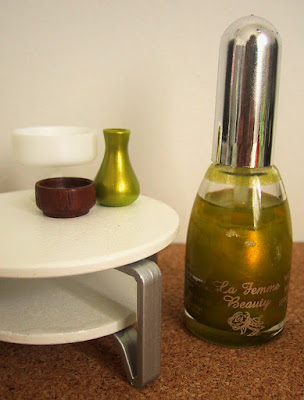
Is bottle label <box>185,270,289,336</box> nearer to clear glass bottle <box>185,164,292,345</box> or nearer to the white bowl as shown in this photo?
clear glass bottle <box>185,164,292,345</box>

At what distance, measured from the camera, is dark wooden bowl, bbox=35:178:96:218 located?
555 mm

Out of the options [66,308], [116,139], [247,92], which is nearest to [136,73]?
[116,139]

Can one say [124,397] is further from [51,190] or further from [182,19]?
[182,19]

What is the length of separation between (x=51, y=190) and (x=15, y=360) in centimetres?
22

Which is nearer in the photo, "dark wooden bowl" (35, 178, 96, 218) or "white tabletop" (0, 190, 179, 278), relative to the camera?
"white tabletop" (0, 190, 179, 278)

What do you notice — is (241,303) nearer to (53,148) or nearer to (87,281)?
(87,281)

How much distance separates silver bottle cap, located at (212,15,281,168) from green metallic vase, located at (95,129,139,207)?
154mm

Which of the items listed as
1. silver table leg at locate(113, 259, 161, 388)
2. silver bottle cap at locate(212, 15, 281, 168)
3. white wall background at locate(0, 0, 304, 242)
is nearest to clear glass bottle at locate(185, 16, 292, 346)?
silver bottle cap at locate(212, 15, 281, 168)

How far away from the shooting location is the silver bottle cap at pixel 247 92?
0.49 meters

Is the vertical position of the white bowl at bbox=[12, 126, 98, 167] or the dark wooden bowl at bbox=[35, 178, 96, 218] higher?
the white bowl at bbox=[12, 126, 98, 167]

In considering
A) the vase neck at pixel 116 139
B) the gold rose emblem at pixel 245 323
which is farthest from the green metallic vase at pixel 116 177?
the gold rose emblem at pixel 245 323

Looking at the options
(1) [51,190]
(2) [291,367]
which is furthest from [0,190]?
(2) [291,367]

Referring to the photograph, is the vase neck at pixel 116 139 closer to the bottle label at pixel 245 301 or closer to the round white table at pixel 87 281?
the round white table at pixel 87 281

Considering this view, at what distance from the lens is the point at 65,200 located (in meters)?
0.55
